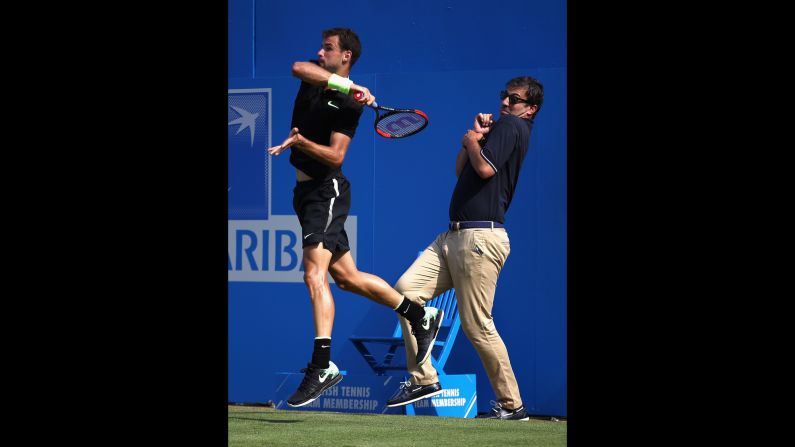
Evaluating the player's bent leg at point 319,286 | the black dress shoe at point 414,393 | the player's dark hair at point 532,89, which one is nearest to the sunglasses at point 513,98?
the player's dark hair at point 532,89

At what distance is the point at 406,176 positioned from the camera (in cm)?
843

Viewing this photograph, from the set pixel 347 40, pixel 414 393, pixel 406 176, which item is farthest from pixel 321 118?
pixel 406 176

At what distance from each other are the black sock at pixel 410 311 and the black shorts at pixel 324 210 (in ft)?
1.55

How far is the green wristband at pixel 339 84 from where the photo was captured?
631 cm

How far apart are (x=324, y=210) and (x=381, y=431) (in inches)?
49.1

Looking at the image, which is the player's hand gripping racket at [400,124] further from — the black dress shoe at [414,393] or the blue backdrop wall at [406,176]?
the black dress shoe at [414,393]

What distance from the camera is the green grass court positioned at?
560 cm

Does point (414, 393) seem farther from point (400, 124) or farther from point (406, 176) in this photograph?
point (406, 176)

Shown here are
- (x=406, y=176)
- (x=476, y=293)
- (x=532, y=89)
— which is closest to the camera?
(x=476, y=293)
